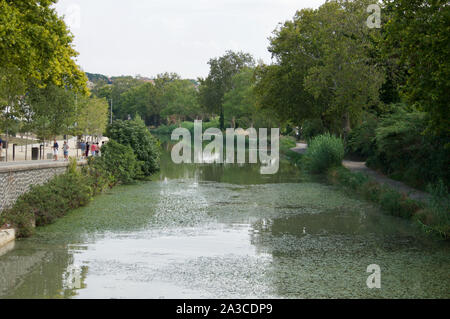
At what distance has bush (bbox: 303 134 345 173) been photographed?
3400cm

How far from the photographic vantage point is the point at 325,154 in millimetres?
34969

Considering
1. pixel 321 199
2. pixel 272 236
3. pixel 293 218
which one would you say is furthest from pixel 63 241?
pixel 321 199

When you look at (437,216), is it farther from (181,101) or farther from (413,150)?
(181,101)

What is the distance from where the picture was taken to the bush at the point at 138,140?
31.2 metres

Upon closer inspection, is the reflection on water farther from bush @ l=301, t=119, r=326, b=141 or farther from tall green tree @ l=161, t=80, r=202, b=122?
tall green tree @ l=161, t=80, r=202, b=122

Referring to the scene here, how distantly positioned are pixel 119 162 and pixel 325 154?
44.8ft

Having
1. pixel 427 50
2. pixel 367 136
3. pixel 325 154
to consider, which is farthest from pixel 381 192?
pixel 325 154

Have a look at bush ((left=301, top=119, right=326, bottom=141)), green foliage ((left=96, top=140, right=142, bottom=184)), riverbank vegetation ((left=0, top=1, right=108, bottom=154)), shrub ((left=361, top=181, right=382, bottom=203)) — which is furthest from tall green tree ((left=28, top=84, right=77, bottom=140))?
bush ((left=301, top=119, right=326, bottom=141))

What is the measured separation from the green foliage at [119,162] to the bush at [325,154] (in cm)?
1208

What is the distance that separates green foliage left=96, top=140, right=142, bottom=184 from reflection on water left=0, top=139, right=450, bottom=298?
222 inches

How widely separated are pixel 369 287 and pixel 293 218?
8301 millimetres

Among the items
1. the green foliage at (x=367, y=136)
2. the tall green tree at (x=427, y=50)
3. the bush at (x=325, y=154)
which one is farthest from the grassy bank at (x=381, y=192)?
the tall green tree at (x=427, y=50)

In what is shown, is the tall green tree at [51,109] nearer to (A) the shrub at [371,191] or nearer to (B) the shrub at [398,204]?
(A) the shrub at [371,191]

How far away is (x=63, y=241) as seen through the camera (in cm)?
1430
